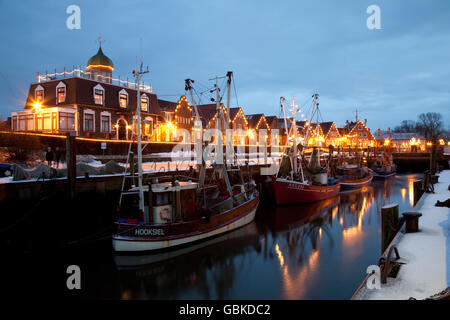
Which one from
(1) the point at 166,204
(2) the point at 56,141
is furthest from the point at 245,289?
(2) the point at 56,141

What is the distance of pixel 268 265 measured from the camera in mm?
16859

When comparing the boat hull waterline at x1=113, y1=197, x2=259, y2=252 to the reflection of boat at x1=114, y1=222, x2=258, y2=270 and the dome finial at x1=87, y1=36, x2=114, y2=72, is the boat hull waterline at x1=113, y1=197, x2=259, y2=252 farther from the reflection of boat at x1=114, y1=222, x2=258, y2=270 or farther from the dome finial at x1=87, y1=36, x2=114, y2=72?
the dome finial at x1=87, y1=36, x2=114, y2=72

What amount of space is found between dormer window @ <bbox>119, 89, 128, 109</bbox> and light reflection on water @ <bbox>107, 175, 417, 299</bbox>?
26889 mm

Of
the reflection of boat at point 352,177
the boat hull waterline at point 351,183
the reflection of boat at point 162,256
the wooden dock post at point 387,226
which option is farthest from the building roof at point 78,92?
the wooden dock post at point 387,226

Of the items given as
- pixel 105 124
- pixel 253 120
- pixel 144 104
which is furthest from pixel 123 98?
pixel 253 120

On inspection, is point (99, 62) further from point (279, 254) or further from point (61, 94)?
Answer: point (279, 254)

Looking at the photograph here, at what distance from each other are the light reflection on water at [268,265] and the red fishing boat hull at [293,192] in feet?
16.5

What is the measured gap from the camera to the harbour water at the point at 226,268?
537 inches

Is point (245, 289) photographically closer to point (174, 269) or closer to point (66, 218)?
point (174, 269)

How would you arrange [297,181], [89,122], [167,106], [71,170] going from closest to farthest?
[71,170] < [297,181] < [89,122] < [167,106]

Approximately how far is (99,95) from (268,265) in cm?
3310

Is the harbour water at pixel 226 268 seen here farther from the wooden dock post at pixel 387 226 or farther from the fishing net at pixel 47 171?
the fishing net at pixel 47 171

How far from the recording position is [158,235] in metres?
17.1

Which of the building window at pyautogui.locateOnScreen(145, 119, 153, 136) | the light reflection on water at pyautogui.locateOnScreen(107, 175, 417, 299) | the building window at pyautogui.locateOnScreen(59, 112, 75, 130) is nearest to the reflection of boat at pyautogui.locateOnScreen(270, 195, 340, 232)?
the light reflection on water at pyautogui.locateOnScreen(107, 175, 417, 299)
